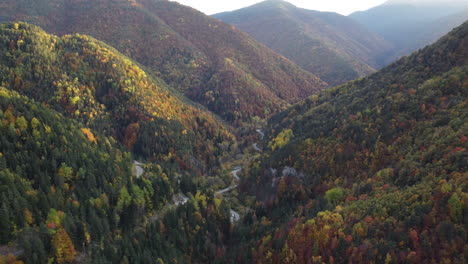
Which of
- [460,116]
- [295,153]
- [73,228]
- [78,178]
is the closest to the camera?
[73,228]

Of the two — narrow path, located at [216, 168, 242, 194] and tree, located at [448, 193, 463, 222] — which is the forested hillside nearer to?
narrow path, located at [216, 168, 242, 194]

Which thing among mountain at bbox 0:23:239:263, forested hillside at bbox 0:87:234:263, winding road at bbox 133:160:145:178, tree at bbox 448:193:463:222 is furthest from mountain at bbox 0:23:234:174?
tree at bbox 448:193:463:222

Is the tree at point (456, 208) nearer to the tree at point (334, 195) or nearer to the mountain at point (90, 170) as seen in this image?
the tree at point (334, 195)

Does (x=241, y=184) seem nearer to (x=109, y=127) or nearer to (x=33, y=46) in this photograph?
(x=109, y=127)

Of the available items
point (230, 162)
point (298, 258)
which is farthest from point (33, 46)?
point (298, 258)

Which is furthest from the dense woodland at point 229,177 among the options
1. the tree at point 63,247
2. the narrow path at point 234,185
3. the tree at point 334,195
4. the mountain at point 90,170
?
the narrow path at point 234,185

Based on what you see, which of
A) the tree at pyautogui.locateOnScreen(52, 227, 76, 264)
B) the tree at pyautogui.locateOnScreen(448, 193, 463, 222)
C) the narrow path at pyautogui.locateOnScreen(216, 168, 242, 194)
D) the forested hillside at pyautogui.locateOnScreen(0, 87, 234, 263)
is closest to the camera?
the tree at pyautogui.locateOnScreen(448, 193, 463, 222)
